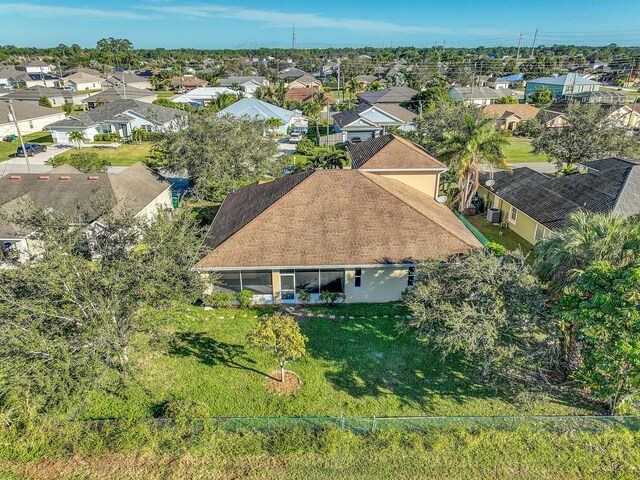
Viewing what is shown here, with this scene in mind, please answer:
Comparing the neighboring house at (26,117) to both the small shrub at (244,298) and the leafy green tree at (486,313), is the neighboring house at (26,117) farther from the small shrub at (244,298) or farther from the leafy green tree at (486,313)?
the leafy green tree at (486,313)

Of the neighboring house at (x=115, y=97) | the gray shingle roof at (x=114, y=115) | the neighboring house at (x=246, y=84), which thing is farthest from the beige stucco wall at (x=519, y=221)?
the neighboring house at (x=246, y=84)

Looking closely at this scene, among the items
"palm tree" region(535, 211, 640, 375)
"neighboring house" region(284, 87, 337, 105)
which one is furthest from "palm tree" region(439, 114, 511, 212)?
"neighboring house" region(284, 87, 337, 105)

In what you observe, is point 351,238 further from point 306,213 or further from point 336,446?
point 336,446

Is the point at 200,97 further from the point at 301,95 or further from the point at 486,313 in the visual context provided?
the point at 486,313

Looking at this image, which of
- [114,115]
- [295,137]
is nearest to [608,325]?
[295,137]

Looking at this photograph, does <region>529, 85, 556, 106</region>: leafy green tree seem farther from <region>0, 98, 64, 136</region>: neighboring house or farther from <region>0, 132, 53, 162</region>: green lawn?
<region>0, 98, 64, 136</region>: neighboring house
